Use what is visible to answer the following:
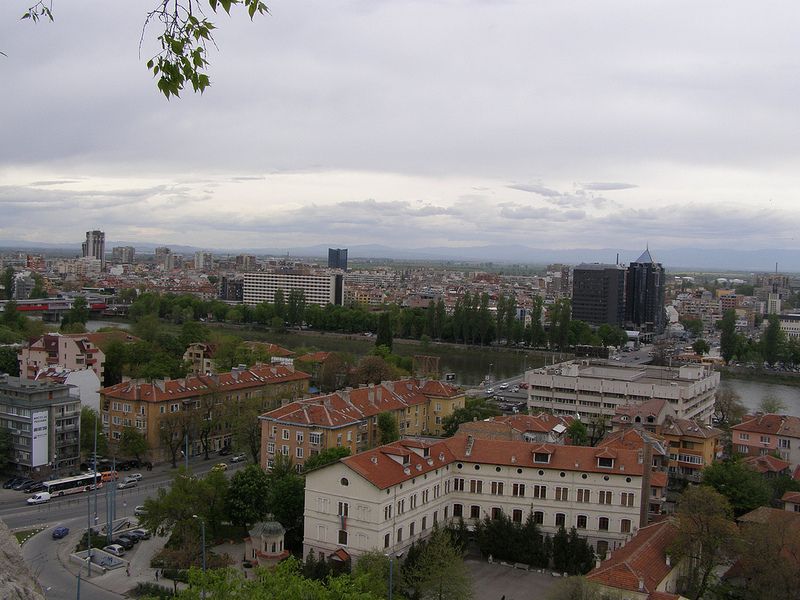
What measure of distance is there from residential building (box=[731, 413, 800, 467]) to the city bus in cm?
1147

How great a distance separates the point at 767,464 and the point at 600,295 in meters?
32.3

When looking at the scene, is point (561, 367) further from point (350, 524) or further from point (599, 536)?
point (350, 524)

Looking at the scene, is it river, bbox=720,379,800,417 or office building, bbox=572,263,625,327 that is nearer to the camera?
river, bbox=720,379,800,417

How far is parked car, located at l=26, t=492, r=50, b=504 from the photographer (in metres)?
12.0

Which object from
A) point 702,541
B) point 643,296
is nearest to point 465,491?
point 702,541

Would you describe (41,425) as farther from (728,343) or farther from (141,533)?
(728,343)

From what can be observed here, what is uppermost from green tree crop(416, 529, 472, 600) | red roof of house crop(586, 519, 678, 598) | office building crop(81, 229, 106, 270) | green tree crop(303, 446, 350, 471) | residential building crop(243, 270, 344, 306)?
office building crop(81, 229, 106, 270)

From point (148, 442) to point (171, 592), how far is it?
20.7ft

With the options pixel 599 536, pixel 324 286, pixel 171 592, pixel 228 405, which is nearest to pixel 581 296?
pixel 324 286

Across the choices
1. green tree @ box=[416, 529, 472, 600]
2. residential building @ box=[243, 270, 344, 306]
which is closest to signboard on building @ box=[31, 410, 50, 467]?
green tree @ box=[416, 529, 472, 600]

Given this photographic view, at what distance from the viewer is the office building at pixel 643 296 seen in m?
44.1

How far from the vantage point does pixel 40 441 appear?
13609 millimetres

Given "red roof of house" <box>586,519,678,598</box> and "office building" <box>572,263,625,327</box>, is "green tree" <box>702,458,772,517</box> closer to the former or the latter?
"red roof of house" <box>586,519,678,598</box>

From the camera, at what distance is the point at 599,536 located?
415 inches
